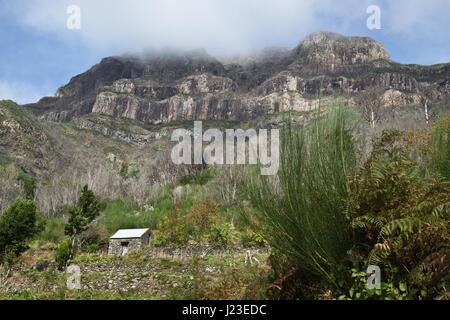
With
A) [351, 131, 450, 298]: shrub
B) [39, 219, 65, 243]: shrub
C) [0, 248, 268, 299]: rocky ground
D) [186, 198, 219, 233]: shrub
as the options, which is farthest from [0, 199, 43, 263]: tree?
[351, 131, 450, 298]: shrub

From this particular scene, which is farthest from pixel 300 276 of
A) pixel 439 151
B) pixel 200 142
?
pixel 200 142

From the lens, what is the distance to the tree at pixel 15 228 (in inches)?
424

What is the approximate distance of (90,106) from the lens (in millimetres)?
100250

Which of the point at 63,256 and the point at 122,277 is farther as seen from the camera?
the point at 63,256

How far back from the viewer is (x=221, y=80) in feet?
348

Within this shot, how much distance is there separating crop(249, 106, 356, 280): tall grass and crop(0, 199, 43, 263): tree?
39.7 ft

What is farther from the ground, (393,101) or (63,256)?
(393,101)

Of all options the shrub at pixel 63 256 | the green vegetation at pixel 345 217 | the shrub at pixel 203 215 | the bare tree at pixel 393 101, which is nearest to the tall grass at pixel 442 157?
the green vegetation at pixel 345 217

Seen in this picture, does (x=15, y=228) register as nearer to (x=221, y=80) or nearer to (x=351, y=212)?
(x=351, y=212)

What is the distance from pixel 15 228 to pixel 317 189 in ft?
41.5

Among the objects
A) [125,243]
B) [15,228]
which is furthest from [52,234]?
[15,228]

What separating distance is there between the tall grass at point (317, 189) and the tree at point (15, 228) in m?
12.1

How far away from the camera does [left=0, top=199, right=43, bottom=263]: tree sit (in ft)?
35.3

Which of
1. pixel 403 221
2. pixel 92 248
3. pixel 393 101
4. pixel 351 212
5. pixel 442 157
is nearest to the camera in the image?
pixel 403 221
